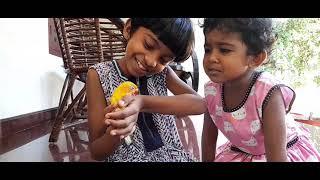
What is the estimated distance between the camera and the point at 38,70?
6.06 ft

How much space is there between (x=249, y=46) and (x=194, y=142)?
26.1 inches

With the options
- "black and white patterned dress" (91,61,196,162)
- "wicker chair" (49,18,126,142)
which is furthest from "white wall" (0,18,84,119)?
"black and white patterned dress" (91,61,196,162)

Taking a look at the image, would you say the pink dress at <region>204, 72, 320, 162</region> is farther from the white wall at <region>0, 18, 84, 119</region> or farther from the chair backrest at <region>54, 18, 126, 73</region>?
the white wall at <region>0, 18, 84, 119</region>

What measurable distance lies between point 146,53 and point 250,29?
0.75ft

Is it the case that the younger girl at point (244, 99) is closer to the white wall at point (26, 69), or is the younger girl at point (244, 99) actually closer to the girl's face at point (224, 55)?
the girl's face at point (224, 55)

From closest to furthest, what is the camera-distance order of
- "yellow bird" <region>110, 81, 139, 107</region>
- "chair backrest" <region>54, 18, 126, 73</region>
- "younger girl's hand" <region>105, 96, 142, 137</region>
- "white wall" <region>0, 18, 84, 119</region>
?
"younger girl's hand" <region>105, 96, 142, 137</region>
"yellow bird" <region>110, 81, 139, 107</region>
"chair backrest" <region>54, 18, 126, 73</region>
"white wall" <region>0, 18, 84, 119</region>

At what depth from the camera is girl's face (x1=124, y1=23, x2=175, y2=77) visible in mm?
698

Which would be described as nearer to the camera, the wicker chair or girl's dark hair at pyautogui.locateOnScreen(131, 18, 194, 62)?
girl's dark hair at pyautogui.locateOnScreen(131, 18, 194, 62)

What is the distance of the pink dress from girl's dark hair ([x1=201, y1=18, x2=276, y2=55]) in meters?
0.08

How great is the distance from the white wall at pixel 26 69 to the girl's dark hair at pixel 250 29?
3.51 feet

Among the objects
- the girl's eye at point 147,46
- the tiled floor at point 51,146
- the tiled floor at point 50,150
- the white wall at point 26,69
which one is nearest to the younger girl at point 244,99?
the girl's eye at point 147,46

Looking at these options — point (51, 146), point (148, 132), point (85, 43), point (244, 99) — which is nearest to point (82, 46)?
point (85, 43)

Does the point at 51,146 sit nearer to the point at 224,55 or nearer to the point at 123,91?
the point at 123,91
